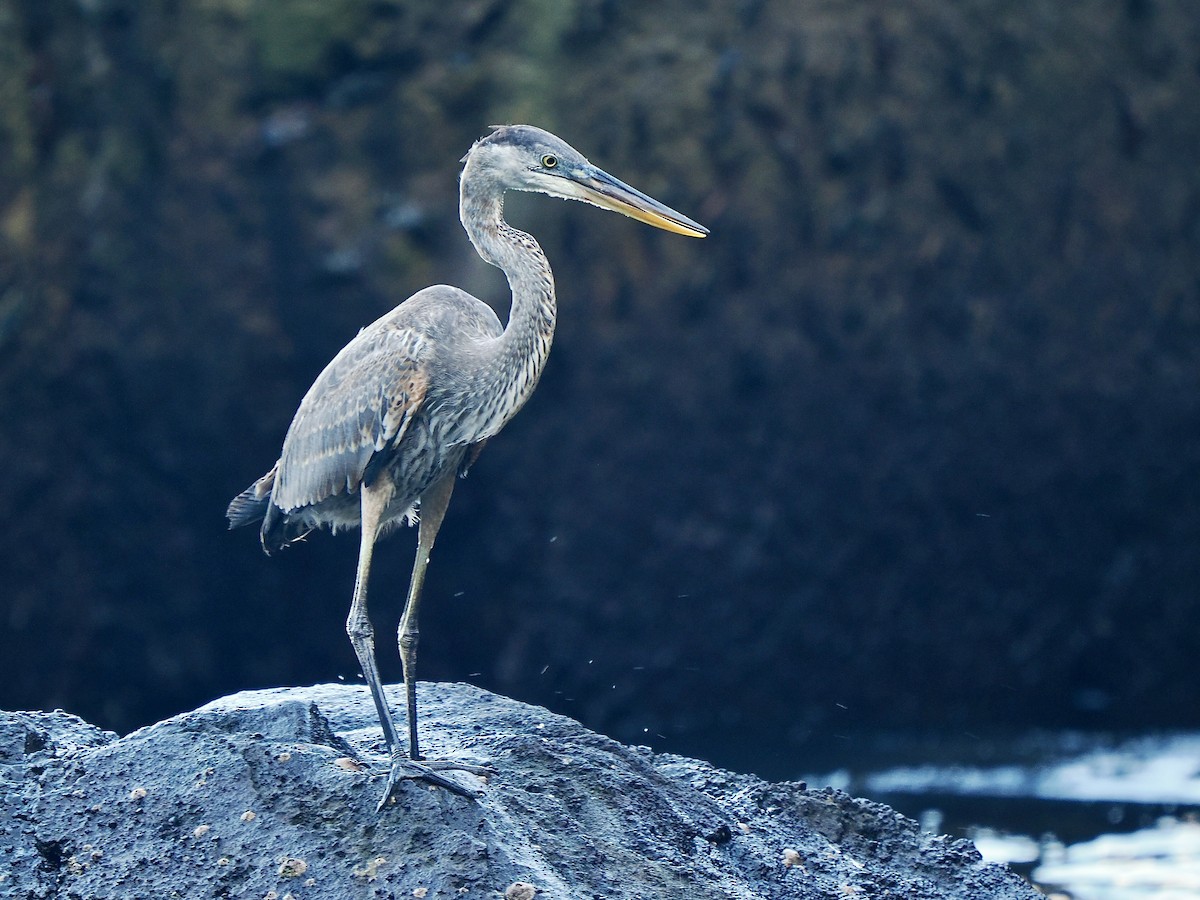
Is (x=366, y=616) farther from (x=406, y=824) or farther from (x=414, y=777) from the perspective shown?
(x=406, y=824)

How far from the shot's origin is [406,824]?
4004 mm

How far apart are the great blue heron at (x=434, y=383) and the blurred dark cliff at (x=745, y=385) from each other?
475 centimetres

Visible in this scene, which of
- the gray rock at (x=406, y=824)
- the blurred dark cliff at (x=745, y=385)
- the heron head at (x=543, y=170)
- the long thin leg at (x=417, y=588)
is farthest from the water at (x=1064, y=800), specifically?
the heron head at (x=543, y=170)

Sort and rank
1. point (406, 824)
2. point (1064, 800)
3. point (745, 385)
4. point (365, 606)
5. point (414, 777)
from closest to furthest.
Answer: point (406, 824)
point (414, 777)
point (365, 606)
point (1064, 800)
point (745, 385)

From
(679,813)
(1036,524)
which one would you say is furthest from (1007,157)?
(679,813)

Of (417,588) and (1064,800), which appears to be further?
(1064,800)

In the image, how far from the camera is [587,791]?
14.6ft

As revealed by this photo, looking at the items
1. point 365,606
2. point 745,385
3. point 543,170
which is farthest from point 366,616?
point 745,385

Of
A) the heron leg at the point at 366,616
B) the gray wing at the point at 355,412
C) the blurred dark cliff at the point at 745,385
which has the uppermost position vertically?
the blurred dark cliff at the point at 745,385

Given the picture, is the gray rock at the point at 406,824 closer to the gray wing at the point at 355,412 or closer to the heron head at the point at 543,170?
the gray wing at the point at 355,412

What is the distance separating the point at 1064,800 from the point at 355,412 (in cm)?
545

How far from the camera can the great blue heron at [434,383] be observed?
185 inches

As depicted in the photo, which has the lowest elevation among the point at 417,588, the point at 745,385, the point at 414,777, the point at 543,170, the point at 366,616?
the point at 414,777

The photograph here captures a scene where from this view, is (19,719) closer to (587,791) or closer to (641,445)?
(587,791)
